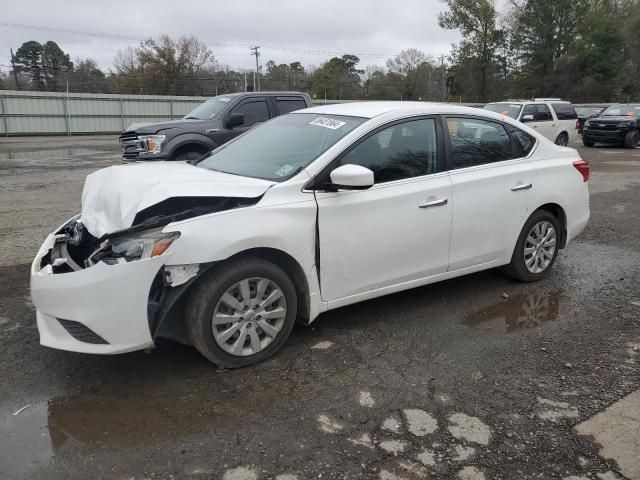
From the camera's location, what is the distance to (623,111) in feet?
71.8

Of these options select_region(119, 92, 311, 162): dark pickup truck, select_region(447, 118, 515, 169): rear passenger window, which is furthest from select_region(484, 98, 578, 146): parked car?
select_region(447, 118, 515, 169): rear passenger window

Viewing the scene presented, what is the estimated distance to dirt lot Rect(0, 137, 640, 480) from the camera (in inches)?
108

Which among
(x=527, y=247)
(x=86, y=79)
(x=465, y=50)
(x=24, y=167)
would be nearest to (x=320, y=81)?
(x=465, y=50)

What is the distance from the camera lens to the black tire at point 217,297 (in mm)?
3393

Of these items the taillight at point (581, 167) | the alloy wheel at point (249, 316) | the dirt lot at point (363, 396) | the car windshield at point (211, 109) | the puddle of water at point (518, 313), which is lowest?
the dirt lot at point (363, 396)

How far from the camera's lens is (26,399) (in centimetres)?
330

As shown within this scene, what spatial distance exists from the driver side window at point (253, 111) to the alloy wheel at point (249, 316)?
7.62 meters

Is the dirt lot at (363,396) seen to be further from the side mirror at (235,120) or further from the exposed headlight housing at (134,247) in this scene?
the side mirror at (235,120)

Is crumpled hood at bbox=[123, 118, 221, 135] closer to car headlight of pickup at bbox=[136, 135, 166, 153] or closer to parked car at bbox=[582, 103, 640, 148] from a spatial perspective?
car headlight of pickup at bbox=[136, 135, 166, 153]

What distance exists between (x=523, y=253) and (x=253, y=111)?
709 cm

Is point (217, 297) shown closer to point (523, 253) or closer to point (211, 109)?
point (523, 253)

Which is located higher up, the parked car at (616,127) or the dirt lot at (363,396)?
the parked car at (616,127)

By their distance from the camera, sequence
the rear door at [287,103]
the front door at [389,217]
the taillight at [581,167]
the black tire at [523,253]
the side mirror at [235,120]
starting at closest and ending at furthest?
the front door at [389,217] → the black tire at [523,253] → the taillight at [581,167] → the side mirror at [235,120] → the rear door at [287,103]

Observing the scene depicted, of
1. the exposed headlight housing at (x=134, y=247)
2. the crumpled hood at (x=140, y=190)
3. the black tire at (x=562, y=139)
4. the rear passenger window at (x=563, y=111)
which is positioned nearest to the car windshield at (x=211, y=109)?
the crumpled hood at (x=140, y=190)
